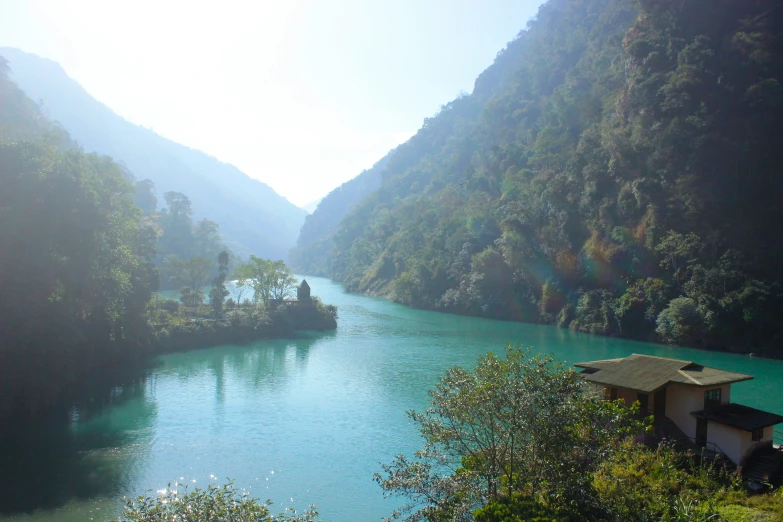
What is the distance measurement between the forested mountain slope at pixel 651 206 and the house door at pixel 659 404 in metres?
24.6

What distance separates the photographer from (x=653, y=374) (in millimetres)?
17438

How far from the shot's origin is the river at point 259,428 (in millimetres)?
16375

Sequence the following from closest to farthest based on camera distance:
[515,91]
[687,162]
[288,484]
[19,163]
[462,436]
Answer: [462,436]
[288,484]
[19,163]
[687,162]
[515,91]

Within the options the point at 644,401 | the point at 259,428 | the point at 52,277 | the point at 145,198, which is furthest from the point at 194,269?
the point at 644,401

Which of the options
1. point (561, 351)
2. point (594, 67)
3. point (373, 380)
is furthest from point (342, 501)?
point (594, 67)

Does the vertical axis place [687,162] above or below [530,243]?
above

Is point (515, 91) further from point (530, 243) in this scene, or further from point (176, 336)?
point (176, 336)

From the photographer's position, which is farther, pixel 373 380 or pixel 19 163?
pixel 373 380

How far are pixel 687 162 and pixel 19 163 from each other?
143 feet

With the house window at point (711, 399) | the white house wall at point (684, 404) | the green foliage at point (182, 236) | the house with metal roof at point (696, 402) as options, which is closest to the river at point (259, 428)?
the house with metal roof at point (696, 402)

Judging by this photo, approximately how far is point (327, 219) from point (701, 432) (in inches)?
6180

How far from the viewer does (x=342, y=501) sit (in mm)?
15945

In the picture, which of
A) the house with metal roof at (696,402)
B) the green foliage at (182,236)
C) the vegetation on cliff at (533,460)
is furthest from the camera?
the green foliage at (182,236)

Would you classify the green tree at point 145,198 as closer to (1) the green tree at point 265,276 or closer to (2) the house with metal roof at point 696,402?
(1) the green tree at point 265,276
